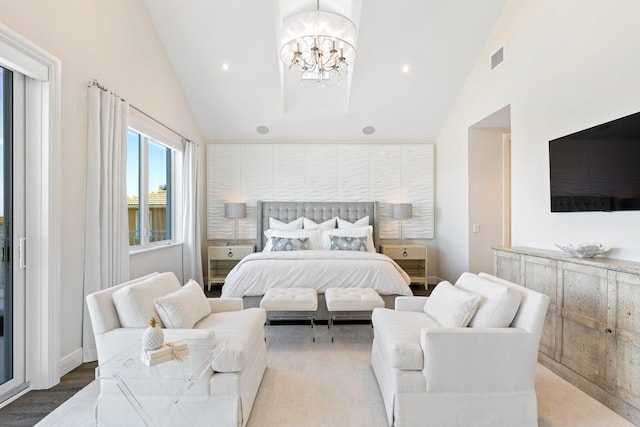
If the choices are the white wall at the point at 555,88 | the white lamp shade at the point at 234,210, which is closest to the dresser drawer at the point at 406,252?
the white wall at the point at 555,88

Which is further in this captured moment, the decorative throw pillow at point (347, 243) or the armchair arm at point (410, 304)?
Result: the decorative throw pillow at point (347, 243)

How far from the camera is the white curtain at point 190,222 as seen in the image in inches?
217

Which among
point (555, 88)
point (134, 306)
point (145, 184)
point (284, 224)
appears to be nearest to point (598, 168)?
point (555, 88)

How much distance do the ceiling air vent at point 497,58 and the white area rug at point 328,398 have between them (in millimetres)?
3462

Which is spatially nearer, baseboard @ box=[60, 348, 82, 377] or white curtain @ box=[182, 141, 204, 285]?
baseboard @ box=[60, 348, 82, 377]

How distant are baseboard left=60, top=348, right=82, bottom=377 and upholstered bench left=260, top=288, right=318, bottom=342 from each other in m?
1.59

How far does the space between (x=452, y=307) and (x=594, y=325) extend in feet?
3.36

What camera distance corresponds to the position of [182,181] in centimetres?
550

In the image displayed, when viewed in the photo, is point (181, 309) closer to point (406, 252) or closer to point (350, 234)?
point (350, 234)

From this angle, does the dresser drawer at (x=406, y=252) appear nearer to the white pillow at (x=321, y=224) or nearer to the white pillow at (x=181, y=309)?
the white pillow at (x=321, y=224)

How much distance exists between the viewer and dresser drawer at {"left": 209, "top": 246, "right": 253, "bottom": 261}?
6004 millimetres

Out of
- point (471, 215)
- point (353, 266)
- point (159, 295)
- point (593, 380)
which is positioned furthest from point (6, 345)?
point (471, 215)

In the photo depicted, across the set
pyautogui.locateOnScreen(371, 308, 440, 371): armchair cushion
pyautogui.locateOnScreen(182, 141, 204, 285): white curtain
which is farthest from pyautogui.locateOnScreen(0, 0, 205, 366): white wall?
pyautogui.locateOnScreen(371, 308, 440, 371): armchair cushion

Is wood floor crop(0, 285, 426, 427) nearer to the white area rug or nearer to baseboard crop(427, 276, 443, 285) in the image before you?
the white area rug
